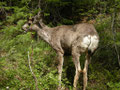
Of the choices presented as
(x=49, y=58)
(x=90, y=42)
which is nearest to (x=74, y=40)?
(x=90, y=42)

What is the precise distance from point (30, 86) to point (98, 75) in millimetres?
3192

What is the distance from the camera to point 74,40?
470cm

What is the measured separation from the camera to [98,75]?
5273 mm

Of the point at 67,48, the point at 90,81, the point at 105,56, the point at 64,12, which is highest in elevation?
the point at 64,12

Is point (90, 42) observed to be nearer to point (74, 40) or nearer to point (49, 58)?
point (74, 40)

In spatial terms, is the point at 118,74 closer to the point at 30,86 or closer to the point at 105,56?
the point at 105,56

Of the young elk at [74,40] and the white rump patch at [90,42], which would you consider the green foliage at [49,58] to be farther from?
the white rump patch at [90,42]

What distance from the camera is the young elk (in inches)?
174

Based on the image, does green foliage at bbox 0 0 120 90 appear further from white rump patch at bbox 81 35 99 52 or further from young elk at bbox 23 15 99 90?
white rump patch at bbox 81 35 99 52

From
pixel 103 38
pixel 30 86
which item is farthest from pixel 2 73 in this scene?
pixel 103 38

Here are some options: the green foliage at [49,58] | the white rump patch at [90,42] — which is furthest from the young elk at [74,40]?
the green foliage at [49,58]

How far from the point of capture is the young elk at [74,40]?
4.42m

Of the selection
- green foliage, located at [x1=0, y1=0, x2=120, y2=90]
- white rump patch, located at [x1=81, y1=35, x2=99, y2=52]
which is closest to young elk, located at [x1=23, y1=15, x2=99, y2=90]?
white rump patch, located at [x1=81, y1=35, x2=99, y2=52]

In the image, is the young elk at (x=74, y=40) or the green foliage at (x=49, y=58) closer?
the green foliage at (x=49, y=58)
